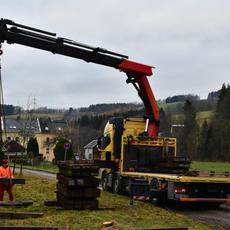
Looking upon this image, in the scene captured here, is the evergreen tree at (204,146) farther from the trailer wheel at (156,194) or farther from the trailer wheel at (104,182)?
the trailer wheel at (156,194)

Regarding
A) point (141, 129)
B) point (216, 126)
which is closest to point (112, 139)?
point (141, 129)

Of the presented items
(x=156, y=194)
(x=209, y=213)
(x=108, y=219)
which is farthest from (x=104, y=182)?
(x=108, y=219)

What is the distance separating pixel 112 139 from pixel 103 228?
11.5 meters

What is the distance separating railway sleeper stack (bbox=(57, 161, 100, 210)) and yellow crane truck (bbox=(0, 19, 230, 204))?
2.62 m

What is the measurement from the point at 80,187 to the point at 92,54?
24.6ft

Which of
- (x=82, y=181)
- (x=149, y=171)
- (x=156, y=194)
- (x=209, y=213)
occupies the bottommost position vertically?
(x=209, y=213)

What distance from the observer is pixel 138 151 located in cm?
2089

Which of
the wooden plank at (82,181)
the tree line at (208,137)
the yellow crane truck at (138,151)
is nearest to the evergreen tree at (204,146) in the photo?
the tree line at (208,137)

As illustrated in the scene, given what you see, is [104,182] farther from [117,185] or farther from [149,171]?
[149,171]

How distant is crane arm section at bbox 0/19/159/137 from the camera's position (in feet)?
58.2

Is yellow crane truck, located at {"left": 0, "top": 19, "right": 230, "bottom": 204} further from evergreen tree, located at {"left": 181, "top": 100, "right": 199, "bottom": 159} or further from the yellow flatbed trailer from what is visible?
evergreen tree, located at {"left": 181, "top": 100, "right": 199, "bottom": 159}

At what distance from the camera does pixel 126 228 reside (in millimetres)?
10961

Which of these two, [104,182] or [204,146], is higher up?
[204,146]

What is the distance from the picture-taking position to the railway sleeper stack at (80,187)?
555 inches
